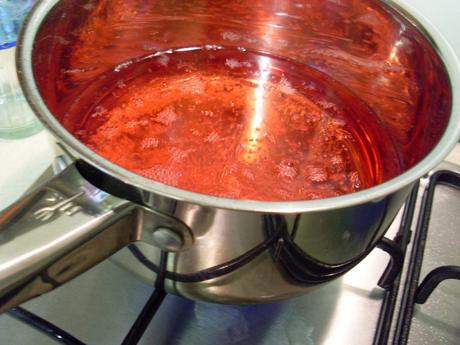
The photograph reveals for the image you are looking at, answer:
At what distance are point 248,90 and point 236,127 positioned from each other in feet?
0.28

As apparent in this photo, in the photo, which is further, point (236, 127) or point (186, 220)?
point (236, 127)

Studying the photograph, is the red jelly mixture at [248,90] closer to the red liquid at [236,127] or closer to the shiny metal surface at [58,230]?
the red liquid at [236,127]

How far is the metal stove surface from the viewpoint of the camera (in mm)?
414

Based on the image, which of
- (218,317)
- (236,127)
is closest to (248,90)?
(236,127)

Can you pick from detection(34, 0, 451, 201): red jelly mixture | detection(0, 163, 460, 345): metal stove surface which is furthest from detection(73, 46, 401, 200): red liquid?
detection(0, 163, 460, 345): metal stove surface

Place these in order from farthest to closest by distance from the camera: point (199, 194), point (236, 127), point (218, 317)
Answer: point (236, 127), point (218, 317), point (199, 194)

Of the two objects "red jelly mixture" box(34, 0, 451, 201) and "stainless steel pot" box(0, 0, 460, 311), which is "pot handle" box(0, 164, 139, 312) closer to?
"stainless steel pot" box(0, 0, 460, 311)

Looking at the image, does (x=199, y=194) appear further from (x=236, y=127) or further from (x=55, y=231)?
(x=236, y=127)

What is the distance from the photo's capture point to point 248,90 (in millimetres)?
603

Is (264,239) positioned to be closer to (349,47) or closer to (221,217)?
(221,217)

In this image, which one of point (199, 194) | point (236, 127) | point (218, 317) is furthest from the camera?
point (236, 127)

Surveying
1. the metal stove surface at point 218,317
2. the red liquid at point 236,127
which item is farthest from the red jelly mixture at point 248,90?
the metal stove surface at point 218,317

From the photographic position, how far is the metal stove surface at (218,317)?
0.41 m

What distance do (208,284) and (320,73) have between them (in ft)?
1.26
